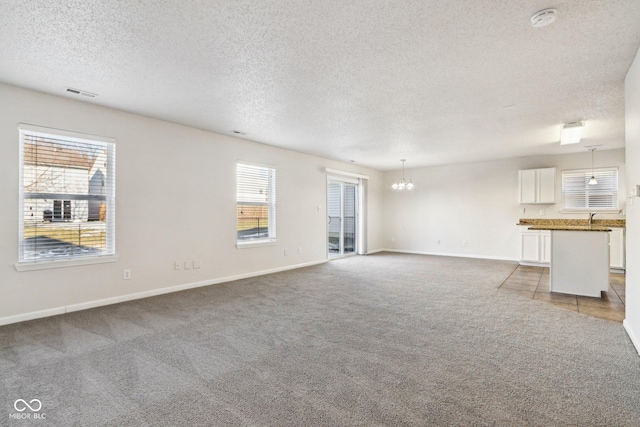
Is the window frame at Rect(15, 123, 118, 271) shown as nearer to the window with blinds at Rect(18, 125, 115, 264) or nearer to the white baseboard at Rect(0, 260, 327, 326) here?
the window with blinds at Rect(18, 125, 115, 264)

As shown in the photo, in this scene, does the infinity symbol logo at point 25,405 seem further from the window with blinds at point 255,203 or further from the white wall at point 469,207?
the white wall at point 469,207

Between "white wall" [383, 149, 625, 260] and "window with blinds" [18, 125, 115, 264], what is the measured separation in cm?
738

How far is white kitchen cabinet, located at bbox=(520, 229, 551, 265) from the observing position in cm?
685

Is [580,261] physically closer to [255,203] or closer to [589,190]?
[589,190]

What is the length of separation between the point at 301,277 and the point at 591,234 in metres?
4.40

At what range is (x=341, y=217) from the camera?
27.3ft

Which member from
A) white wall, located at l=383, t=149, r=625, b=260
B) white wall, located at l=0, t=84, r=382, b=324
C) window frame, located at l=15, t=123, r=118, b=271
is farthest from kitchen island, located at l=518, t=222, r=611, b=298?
window frame, located at l=15, t=123, r=118, b=271

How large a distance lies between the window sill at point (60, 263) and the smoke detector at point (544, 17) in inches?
194

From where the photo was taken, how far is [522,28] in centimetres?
233

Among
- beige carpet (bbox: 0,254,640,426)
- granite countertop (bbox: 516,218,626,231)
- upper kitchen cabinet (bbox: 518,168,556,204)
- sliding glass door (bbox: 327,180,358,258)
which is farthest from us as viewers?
sliding glass door (bbox: 327,180,358,258)

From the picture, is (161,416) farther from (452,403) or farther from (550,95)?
(550,95)

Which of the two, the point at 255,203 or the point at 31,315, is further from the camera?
the point at 255,203

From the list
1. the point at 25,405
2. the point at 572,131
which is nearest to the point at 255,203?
the point at 25,405

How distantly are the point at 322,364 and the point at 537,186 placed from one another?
7.01 meters
